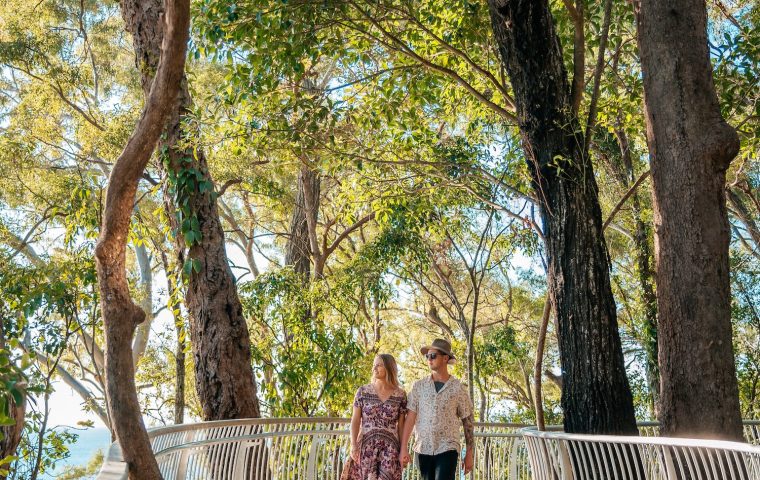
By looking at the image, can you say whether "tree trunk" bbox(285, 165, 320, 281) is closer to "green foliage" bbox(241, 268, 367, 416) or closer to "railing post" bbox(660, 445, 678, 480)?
"green foliage" bbox(241, 268, 367, 416)

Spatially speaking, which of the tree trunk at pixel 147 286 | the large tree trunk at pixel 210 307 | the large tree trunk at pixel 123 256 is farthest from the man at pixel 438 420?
the tree trunk at pixel 147 286

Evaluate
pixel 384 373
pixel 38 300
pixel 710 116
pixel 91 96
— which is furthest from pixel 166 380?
pixel 710 116

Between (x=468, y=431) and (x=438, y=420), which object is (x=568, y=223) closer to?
(x=468, y=431)

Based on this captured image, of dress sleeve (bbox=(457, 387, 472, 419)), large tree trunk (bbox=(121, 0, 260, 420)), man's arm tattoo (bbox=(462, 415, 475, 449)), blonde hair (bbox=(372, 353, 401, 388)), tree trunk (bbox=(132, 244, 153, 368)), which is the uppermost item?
tree trunk (bbox=(132, 244, 153, 368))

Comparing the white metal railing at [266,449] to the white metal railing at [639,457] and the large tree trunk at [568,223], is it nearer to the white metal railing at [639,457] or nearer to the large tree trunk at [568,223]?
the white metal railing at [639,457]

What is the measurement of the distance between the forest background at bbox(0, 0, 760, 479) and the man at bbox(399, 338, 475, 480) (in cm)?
232

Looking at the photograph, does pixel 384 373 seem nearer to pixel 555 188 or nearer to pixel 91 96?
pixel 555 188

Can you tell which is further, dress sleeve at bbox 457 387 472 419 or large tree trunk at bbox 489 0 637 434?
large tree trunk at bbox 489 0 637 434

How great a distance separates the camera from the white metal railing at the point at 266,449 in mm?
6078

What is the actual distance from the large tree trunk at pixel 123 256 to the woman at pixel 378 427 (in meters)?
2.62

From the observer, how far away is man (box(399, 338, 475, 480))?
267 inches

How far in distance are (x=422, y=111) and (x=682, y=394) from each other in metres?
10.9

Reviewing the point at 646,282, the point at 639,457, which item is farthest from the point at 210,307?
the point at 646,282

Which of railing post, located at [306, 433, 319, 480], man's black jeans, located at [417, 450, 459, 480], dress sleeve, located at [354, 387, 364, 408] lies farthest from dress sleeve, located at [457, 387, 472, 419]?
railing post, located at [306, 433, 319, 480]
